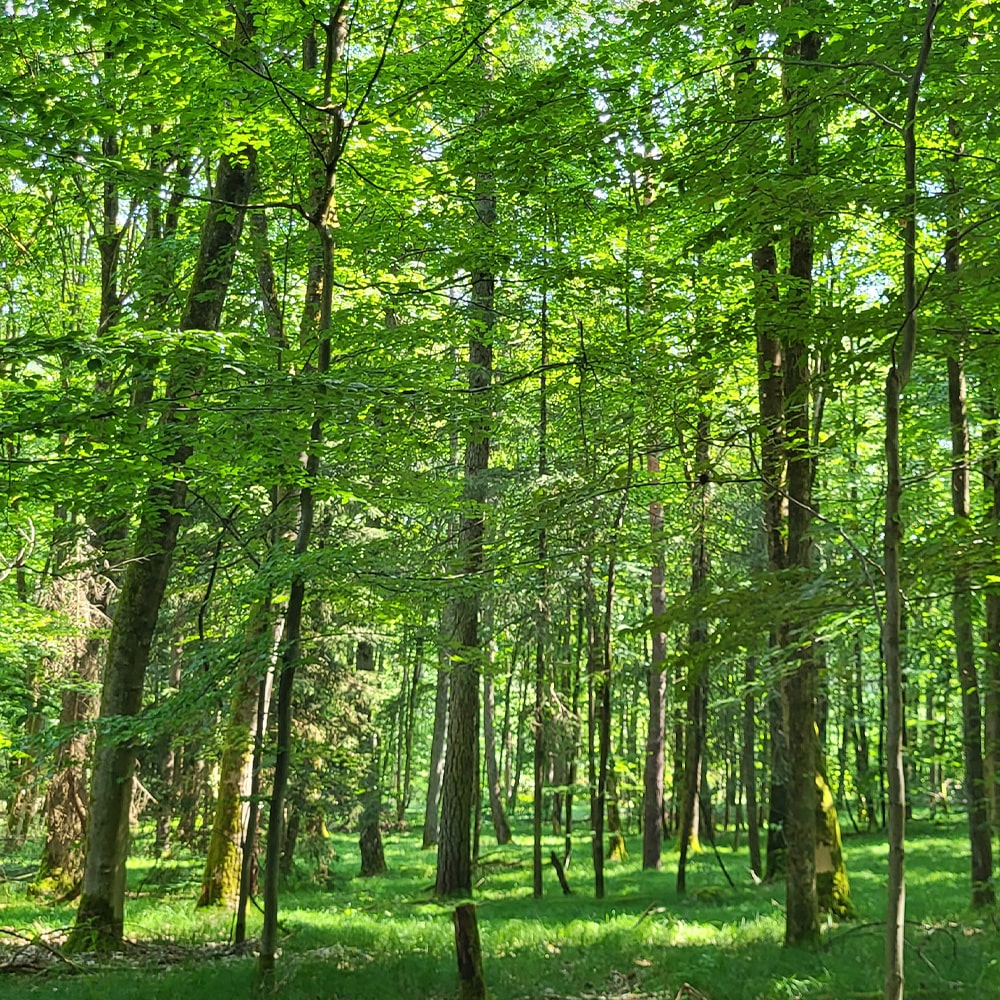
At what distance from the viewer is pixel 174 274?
9.78 meters

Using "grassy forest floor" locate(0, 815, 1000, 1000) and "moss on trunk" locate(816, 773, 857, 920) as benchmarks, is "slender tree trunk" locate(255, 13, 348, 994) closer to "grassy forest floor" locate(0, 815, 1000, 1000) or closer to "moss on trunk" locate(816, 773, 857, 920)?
"grassy forest floor" locate(0, 815, 1000, 1000)

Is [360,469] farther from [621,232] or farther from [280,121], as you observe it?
[621,232]

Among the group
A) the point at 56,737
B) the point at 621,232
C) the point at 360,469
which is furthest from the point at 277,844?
the point at 621,232

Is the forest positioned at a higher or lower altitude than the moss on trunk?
higher

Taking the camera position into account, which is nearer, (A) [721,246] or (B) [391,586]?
(B) [391,586]

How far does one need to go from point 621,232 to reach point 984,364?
4.88 metres

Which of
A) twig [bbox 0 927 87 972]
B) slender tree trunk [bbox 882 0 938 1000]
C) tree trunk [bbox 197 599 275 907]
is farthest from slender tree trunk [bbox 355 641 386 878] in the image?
slender tree trunk [bbox 882 0 938 1000]

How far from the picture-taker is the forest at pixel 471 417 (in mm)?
5035

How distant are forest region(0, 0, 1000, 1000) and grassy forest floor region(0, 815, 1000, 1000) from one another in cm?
8

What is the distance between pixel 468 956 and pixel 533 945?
8.81ft

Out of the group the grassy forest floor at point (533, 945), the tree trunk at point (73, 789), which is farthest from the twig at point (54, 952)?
the tree trunk at point (73, 789)

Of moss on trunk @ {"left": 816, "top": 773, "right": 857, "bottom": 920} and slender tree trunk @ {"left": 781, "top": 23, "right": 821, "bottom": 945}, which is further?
moss on trunk @ {"left": 816, "top": 773, "right": 857, "bottom": 920}

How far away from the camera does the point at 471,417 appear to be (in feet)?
22.9

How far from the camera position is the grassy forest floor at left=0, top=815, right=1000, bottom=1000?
6.58 m
